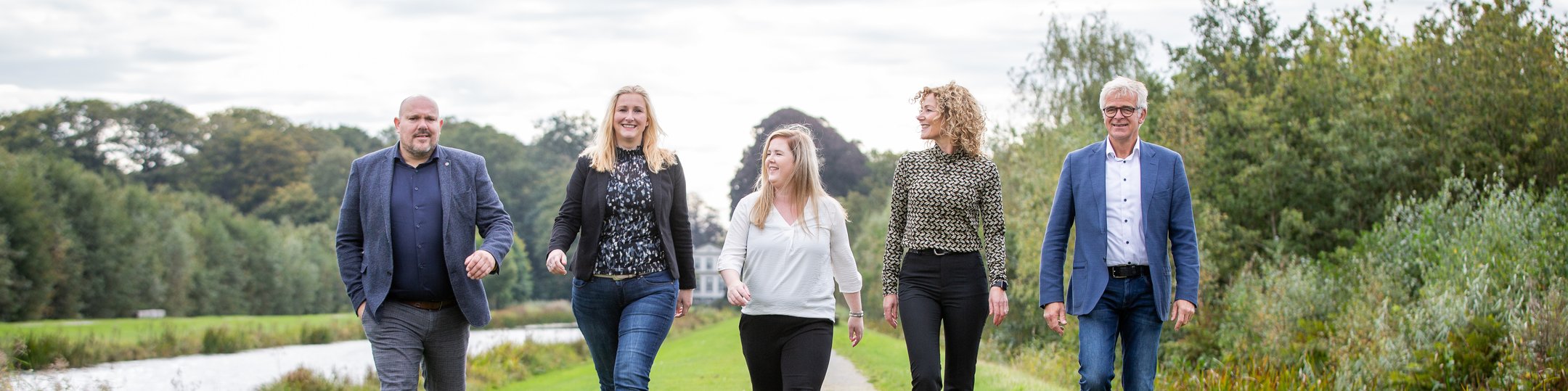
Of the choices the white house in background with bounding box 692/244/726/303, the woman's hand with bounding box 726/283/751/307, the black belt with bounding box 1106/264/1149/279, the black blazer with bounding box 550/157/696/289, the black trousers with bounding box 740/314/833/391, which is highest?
the black blazer with bounding box 550/157/696/289

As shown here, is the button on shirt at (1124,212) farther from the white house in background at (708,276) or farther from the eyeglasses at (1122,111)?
the white house in background at (708,276)

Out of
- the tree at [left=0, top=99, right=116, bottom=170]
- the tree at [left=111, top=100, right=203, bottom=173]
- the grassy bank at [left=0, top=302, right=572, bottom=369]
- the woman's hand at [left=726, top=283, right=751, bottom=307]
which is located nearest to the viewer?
the woman's hand at [left=726, top=283, right=751, bottom=307]

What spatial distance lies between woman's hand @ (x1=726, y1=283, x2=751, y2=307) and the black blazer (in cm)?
56

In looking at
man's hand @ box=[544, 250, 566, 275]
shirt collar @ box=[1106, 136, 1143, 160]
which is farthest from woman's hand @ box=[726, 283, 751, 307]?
shirt collar @ box=[1106, 136, 1143, 160]

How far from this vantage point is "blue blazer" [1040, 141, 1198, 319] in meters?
5.54

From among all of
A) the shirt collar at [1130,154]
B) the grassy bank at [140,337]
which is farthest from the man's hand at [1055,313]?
the grassy bank at [140,337]

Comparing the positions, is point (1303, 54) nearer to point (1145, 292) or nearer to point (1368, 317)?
point (1368, 317)

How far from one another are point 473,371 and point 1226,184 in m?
15.1

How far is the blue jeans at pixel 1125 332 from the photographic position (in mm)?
5523

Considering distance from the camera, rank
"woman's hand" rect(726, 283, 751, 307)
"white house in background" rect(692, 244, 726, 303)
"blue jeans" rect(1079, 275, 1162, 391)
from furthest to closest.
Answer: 1. "white house in background" rect(692, 244, 726, 303)
2. "blue jeans" rect(1079, 275, 1162, 391)
3. "woman's hand" rect(726, 283, 751, 307)

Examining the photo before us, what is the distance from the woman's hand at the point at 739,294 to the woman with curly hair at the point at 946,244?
34.5 inches

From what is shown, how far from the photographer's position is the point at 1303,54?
2752 cm

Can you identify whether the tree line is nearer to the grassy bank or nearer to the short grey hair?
the grassy bank

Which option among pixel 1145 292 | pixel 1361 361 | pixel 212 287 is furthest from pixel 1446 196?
pixel 212 287
